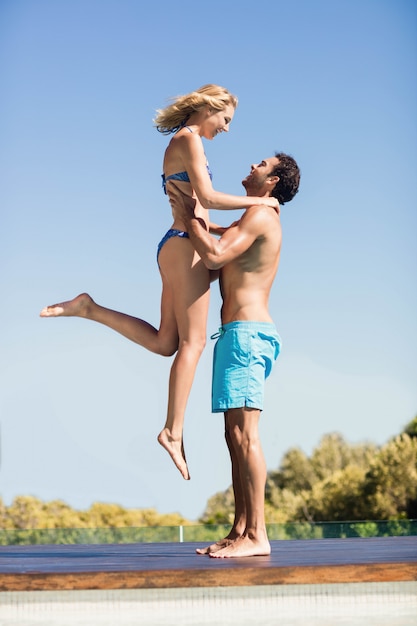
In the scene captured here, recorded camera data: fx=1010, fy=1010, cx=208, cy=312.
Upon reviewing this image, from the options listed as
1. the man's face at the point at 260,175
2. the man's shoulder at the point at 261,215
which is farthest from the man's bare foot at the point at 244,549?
the man's face at the point at 260,175

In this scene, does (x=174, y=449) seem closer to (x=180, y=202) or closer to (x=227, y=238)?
(x=227, y=238)

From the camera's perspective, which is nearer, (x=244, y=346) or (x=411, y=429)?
(x=244, y=346)

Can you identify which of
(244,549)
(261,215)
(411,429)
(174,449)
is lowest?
(244,549)

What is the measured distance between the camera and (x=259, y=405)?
540 cm

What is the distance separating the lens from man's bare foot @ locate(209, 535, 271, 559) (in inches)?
207

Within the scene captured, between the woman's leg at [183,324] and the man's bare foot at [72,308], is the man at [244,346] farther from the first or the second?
the man's bare foot at [72,308]

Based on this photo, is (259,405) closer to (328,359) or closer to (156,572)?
(156,572)

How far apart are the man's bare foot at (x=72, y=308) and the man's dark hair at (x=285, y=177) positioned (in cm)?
123

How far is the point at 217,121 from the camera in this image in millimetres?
5812

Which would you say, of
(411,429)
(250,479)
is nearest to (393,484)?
(411,429)

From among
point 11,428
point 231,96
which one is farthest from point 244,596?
point 11,428

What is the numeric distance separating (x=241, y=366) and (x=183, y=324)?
422 mm

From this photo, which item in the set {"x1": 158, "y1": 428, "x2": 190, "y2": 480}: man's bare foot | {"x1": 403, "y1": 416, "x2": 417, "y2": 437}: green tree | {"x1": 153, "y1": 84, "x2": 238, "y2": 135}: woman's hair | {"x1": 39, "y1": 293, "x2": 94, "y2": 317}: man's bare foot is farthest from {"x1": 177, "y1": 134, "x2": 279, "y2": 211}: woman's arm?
{"x1": 403, "y1": 416, "x2": 417, "y2": 437}: green tree

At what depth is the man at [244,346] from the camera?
5.33 meters
